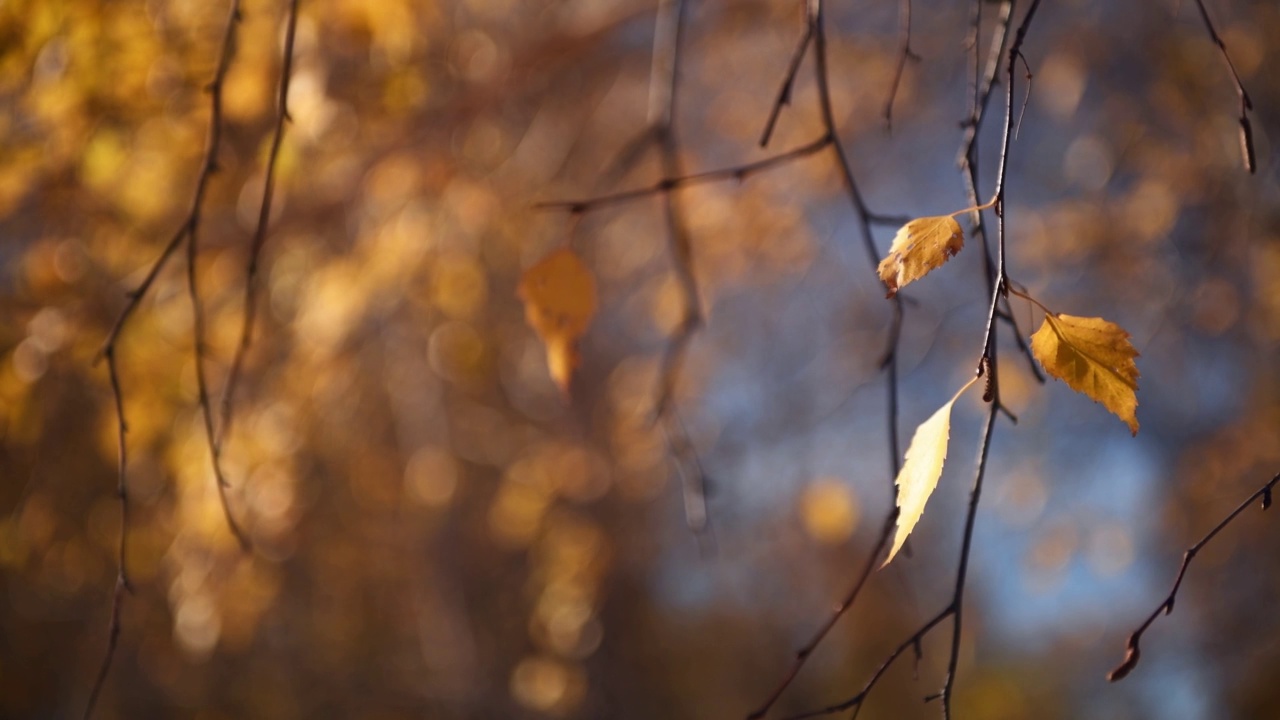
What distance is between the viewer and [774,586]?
4.06 metres

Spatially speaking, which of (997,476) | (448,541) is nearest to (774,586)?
(997,476)

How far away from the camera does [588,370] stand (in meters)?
3.61

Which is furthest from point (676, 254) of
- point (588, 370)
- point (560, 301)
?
point (588, 370)

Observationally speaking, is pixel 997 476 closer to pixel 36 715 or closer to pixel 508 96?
pixel 508 96

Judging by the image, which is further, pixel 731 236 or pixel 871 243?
pixel 731 236

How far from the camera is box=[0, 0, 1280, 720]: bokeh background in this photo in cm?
167

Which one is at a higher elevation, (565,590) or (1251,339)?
(1251,339)

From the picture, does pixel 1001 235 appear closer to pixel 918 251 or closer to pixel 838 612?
pixel 918 251

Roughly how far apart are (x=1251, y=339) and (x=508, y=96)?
206 centimetres

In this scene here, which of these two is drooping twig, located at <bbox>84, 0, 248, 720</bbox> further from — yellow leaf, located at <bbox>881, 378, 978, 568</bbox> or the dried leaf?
the dried leaf

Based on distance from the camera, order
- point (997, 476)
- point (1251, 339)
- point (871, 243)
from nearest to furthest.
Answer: point (871, 243)
point (1251, 339)
point (997, 476)

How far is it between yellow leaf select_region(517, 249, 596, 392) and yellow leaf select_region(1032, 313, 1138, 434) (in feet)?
1.08

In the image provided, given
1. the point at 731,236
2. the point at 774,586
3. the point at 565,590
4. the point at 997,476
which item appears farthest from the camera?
the point at 774,586

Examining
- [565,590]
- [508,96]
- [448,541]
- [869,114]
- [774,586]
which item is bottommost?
[448,541]
